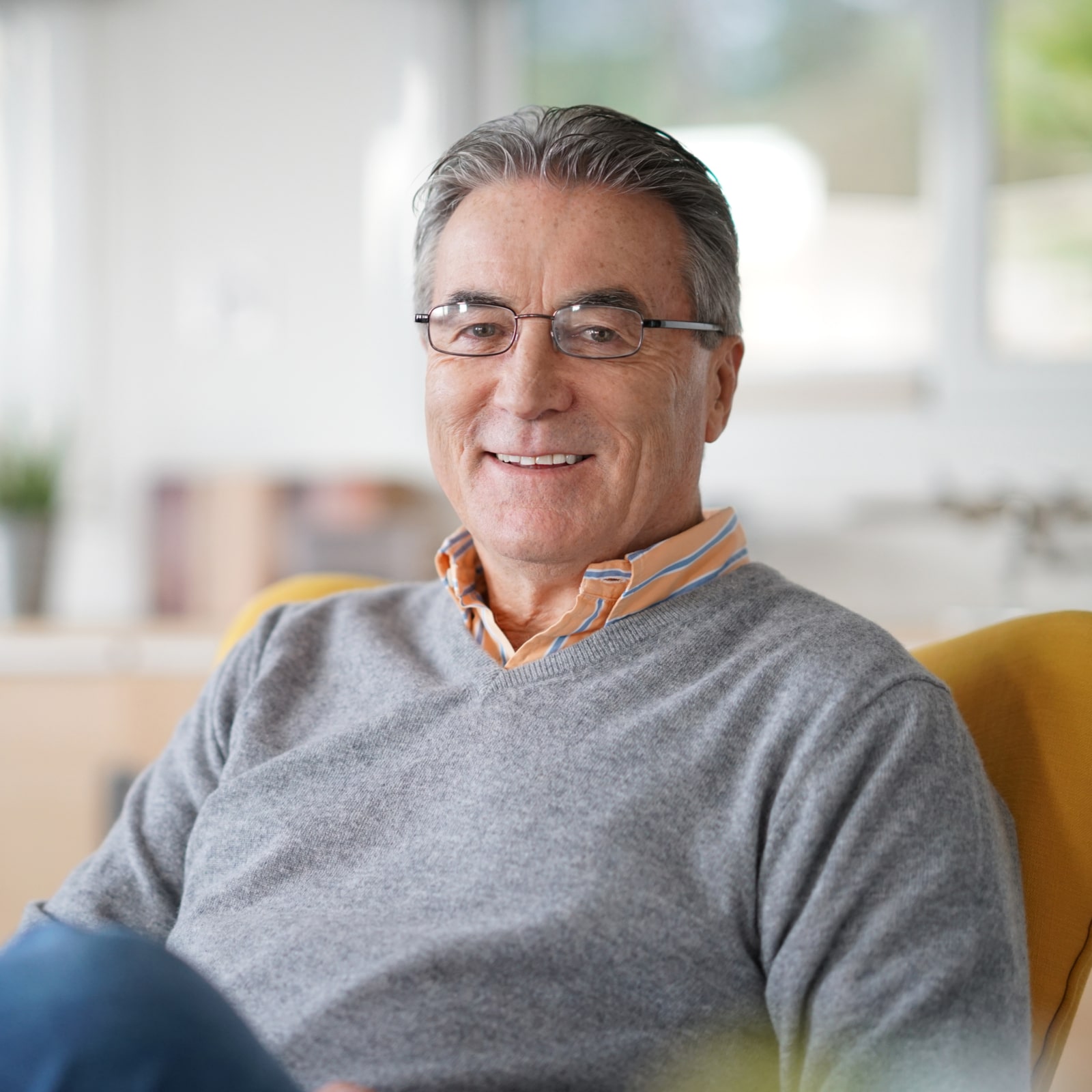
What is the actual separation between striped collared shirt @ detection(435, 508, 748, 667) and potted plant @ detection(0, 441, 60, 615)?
194 centimetres

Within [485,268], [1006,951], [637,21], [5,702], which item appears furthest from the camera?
[637,21]

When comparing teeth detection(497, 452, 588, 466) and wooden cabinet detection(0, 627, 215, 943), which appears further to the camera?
wooden cabinet detection(0, 627, 215, 943)

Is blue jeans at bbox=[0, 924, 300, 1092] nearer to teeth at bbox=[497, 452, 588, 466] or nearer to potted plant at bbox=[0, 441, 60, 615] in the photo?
teeth at bbox=[497, 452, 588, 466]

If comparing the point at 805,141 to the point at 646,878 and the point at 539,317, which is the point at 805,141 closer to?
the point at 539,317

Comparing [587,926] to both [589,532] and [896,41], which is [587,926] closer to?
[589,532]

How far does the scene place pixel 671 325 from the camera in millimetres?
1228

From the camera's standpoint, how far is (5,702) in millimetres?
2645

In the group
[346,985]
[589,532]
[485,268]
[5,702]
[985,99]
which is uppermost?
[985,99]

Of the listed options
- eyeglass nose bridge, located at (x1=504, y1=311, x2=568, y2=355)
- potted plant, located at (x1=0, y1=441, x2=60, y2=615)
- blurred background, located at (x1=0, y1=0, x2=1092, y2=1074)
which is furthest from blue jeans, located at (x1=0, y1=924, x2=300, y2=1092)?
potted plant, located at (x1=0, y1=441, x2=60, y2=615)

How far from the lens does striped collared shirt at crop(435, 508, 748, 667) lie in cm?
120

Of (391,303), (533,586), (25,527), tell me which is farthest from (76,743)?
(533,586)

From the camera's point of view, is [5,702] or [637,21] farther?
[637,21]

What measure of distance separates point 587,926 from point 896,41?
2.35 metres

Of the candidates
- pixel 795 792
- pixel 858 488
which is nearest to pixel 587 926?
pixel 795 792
